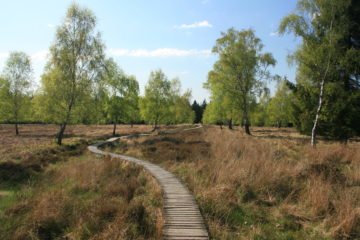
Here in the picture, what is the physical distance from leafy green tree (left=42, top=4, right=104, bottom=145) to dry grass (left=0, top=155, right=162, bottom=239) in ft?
52.1

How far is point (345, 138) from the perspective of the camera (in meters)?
25.1

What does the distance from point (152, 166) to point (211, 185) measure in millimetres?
5818

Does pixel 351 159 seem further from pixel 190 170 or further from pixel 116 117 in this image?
pixel 116 117

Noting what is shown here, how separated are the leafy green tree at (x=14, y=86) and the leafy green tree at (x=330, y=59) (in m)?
39.4

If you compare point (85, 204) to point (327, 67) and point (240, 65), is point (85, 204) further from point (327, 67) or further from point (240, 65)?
point (240, 65)

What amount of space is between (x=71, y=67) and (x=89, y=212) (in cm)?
2182

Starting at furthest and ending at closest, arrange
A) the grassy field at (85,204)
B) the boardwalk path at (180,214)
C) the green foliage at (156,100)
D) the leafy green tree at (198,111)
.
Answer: the leafy green tree at (198,111) → the green foliage at (156,100) → the grassy field at (85,204) → the boardwalk path at (180,214)

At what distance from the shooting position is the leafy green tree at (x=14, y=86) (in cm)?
4675

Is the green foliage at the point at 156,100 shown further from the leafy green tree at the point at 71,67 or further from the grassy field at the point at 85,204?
the grassy field at the point at 85,204

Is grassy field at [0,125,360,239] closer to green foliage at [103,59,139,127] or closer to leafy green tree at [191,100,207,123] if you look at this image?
green foliage at [103,59,139,127]

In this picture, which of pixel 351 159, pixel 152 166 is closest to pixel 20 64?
pixel 152 166

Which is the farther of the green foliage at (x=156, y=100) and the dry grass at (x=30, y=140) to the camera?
the green foliage at (x=156, y=100)

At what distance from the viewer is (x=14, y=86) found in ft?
155

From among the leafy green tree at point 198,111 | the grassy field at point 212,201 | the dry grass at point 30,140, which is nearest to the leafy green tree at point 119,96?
the dry grass at point 30,140
